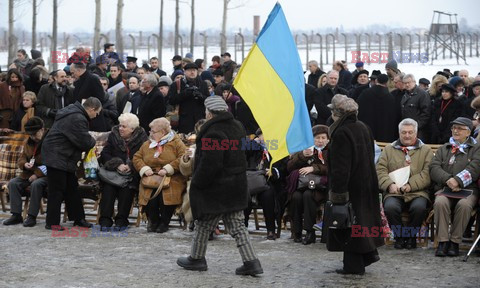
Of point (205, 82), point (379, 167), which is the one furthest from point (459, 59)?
point (379, 167)

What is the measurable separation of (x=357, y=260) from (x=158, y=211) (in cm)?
368

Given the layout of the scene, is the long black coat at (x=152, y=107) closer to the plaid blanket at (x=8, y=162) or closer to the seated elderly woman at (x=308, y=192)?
the plaid blanket at (x=8, y=162)

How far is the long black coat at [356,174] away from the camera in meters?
9.38

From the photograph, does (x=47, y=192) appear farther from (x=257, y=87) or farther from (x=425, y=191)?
(x=425, y=191)

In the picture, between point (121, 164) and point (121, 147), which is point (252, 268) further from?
point (121, 147)

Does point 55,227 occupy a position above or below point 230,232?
below

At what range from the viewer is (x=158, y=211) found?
40.8 ft

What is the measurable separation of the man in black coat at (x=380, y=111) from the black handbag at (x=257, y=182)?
4.06 metres

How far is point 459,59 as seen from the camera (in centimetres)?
4203

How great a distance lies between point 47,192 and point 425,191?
529cm

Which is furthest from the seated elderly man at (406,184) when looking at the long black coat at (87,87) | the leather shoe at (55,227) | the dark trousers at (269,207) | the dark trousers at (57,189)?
the long black coat at (87,87)

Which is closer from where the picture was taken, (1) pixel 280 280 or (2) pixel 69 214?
(1) pixel 280 280

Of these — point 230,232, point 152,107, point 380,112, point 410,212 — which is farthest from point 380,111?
point 230,232

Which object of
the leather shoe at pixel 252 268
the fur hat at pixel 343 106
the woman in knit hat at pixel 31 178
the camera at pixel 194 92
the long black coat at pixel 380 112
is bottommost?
the leather shoe at pixel 252 268
